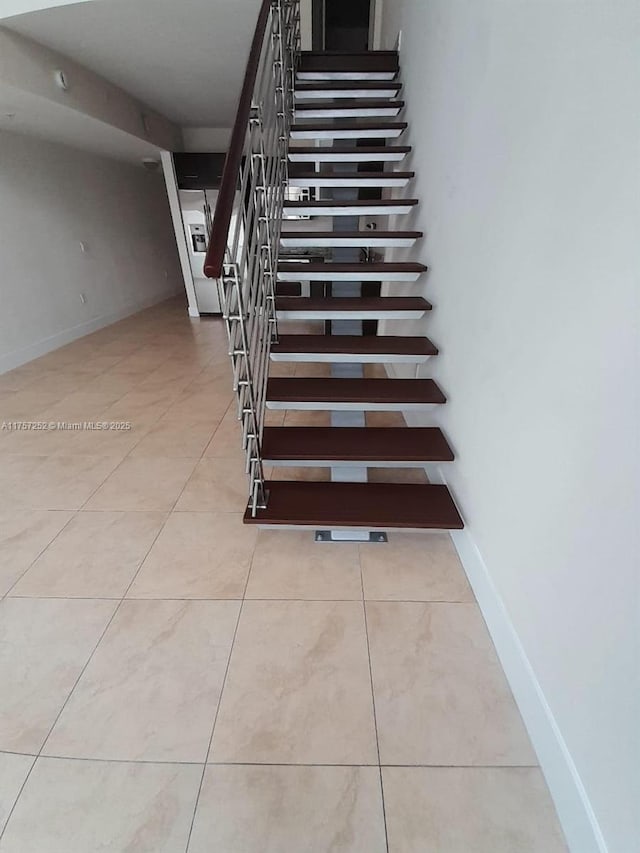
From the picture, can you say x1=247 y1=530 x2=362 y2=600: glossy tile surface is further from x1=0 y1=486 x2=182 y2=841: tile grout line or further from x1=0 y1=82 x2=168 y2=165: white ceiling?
x1=0 y1=82 x2=168 y2=165: white ceiling

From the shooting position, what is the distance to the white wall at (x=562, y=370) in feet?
2.44

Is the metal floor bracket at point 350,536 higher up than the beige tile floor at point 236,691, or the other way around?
the metal floor bracket at point 350,536

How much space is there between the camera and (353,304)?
6.88 ft

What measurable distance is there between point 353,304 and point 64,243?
442cm

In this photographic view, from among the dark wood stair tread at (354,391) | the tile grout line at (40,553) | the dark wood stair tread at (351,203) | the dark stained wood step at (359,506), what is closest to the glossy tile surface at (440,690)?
the dark stained wood step at (359,506)

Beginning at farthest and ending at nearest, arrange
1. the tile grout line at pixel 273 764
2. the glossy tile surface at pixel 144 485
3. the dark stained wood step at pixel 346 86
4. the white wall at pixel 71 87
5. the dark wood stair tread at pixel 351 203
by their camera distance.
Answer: the dark stained wood step at pixel 346 86 < the white wall at pixel 71 87 < the dark wood stair tread at pixel 351 203 < the glossy tile surface at pixel 144 485 < the tile grout line at pixel 273 764

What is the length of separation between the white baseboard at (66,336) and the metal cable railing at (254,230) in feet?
10.8

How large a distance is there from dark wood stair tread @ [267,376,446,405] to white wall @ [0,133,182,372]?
11.4ft

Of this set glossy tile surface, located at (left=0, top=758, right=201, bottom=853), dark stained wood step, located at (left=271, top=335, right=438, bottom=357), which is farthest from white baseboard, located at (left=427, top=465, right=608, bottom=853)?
dark stained wood step, located at (left=271, top=335, right=438, bottom=357)

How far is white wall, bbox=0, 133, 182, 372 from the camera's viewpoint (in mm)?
3879

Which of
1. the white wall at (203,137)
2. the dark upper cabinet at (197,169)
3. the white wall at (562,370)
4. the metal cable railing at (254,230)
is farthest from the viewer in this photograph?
the white wall at (203,137)

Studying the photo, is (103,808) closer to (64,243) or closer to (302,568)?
(302,568)

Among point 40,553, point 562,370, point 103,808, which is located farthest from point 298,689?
point 40,553

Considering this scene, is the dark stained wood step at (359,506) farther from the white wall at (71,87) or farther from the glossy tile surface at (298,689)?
the white wall at (71,87)
